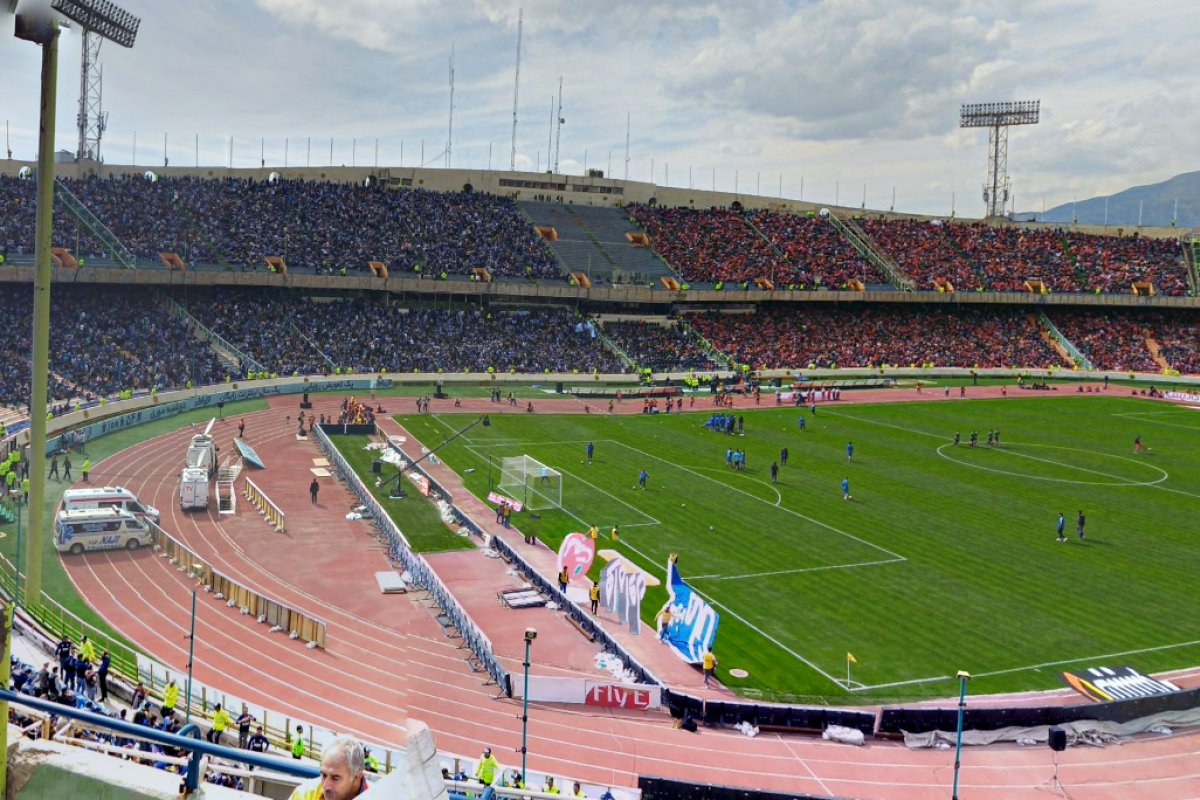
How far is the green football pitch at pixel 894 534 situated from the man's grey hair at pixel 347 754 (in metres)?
21.5

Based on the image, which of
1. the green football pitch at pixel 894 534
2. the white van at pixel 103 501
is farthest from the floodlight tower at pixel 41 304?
the white van at pixel 103 501

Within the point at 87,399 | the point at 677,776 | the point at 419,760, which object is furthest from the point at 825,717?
the point at 87,399

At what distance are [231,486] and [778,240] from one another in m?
73.2

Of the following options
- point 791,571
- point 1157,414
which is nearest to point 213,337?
→ point 791,571

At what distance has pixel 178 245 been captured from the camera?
2950 inches

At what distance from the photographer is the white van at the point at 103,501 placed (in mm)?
34500

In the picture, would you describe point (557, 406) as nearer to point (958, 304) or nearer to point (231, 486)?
point (231, 486)

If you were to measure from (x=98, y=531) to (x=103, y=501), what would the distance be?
70.4 inches

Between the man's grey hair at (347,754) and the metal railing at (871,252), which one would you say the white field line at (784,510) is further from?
the metal railing at (871,252)

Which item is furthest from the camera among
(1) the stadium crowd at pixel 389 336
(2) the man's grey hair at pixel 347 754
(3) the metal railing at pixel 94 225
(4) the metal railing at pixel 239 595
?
(1) the stadium crowd at pixel 389 336

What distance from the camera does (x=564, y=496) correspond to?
4384 centimetres

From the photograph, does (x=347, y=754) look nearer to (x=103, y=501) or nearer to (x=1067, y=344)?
(x=103, y=501)

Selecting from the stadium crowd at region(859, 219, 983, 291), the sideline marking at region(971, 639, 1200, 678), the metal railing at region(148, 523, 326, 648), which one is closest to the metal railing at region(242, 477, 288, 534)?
the metal railing at region(148, 523, 326, 648)

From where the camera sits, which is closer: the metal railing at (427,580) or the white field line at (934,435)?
the metal railing at (427,580)
